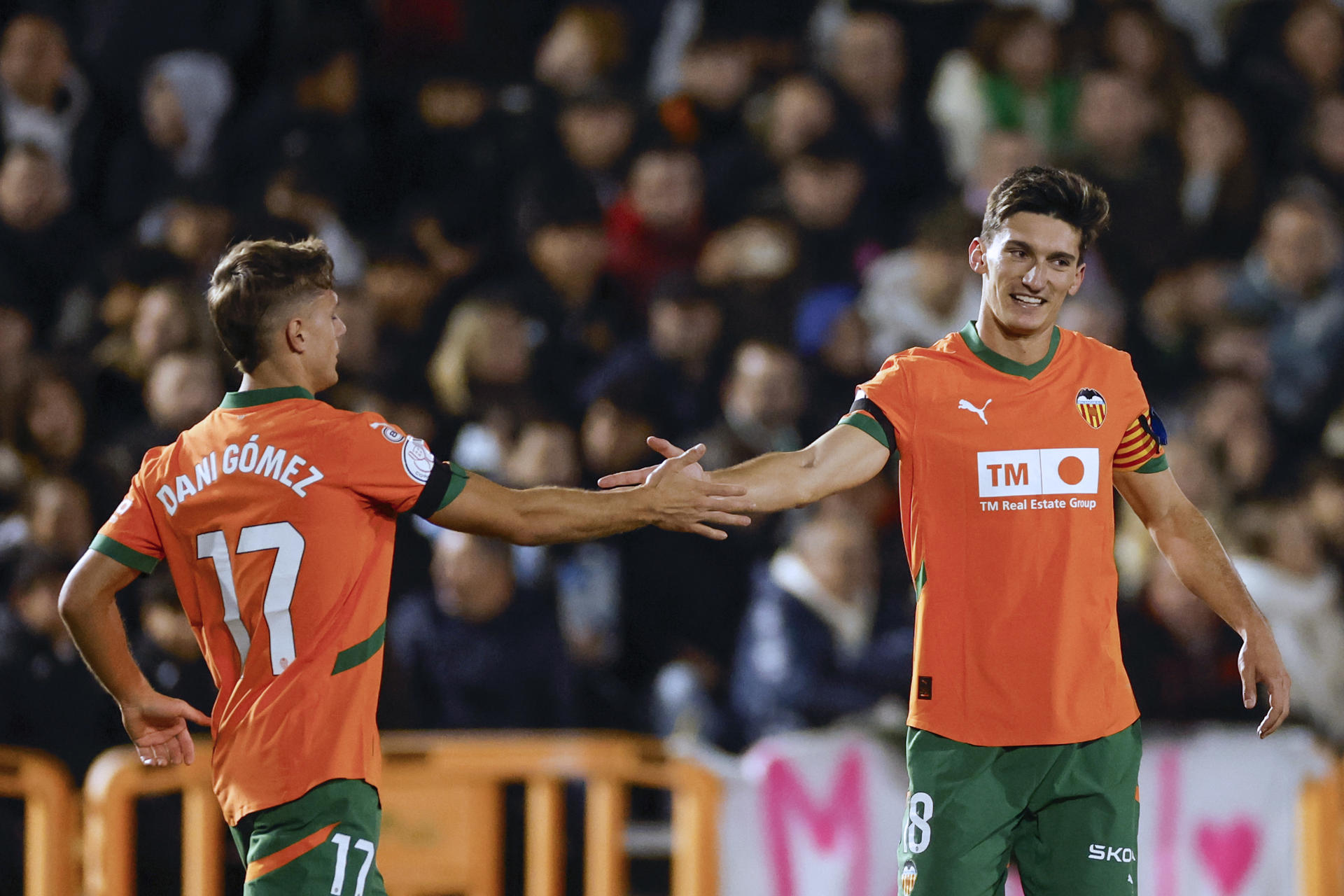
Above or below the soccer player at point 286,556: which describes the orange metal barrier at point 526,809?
below

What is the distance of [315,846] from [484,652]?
2.61 metres

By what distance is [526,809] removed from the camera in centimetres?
593

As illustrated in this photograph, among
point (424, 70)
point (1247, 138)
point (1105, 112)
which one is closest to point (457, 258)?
point (424, 70)

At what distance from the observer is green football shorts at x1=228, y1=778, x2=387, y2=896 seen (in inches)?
150

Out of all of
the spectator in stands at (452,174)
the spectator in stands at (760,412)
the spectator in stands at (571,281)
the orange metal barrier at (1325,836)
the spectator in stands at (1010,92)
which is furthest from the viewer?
the spectator in stands at (1010,92)

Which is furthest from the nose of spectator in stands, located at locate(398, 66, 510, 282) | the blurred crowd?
spectator in stands, located at locate(398, 66, 510, 282)

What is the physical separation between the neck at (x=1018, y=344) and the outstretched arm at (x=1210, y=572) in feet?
1.37

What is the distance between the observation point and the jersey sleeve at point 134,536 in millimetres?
4062

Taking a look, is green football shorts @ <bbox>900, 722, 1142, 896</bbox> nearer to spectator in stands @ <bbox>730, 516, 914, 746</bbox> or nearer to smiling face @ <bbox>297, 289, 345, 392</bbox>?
smiling face @ <bbox>297, 289, 345, 392</bbox>

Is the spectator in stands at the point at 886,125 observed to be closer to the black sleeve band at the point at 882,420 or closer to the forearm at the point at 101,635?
the black sleeve band at the point at 882,420

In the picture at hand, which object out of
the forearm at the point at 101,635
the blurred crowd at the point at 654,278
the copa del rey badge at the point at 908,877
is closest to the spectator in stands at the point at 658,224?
the blurred crowd at the point at 654,278

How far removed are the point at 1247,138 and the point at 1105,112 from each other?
36.7 inches

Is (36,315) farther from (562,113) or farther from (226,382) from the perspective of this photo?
(562,113)

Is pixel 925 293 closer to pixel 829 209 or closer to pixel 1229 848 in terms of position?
pixel 829 209
